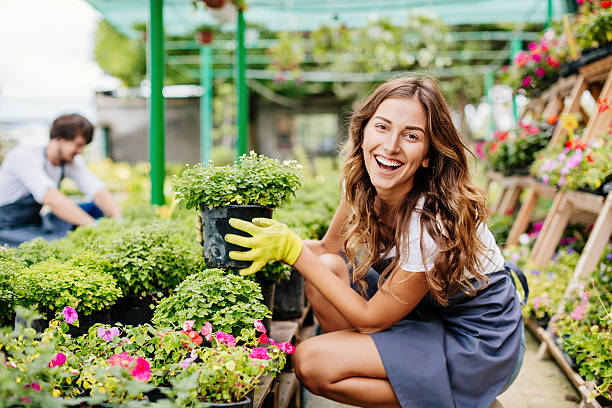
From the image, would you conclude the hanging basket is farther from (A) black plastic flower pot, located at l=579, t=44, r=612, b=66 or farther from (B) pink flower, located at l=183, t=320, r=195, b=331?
(B) pink flower, located at l=183, t=320, r=195, b=331

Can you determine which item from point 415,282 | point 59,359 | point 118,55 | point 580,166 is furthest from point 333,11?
point 118,55

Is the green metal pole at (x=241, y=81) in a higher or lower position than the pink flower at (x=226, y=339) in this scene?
higher

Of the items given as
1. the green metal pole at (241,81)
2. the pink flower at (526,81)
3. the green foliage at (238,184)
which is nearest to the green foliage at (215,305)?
the green foliage at (238,184)

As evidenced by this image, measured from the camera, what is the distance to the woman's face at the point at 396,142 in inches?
70.4

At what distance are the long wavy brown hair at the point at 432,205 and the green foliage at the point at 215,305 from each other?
1.49 ft

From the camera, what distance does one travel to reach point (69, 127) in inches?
133

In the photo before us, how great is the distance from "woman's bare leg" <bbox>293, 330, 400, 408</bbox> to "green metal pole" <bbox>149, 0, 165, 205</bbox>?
2132 millimetres

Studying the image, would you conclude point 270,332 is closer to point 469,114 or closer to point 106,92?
point 469,114

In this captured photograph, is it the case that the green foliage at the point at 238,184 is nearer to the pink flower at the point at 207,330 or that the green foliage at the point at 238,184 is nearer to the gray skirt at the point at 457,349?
the pink flower at the point at 207,330

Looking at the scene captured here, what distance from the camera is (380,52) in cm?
877

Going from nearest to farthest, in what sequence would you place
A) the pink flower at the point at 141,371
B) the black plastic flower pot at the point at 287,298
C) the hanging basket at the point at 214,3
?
the pink flower at the point at 141,371, the black plastic flower pot at the point at 287,298, the hanging basket at the point at 214,3

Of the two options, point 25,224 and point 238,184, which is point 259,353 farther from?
point 25,224

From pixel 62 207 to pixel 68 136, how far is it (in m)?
0.50

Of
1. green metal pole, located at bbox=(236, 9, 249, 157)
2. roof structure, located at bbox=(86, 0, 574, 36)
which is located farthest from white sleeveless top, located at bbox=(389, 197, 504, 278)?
→ roof structure, located at bbox=(86, 0, 574, 36)
